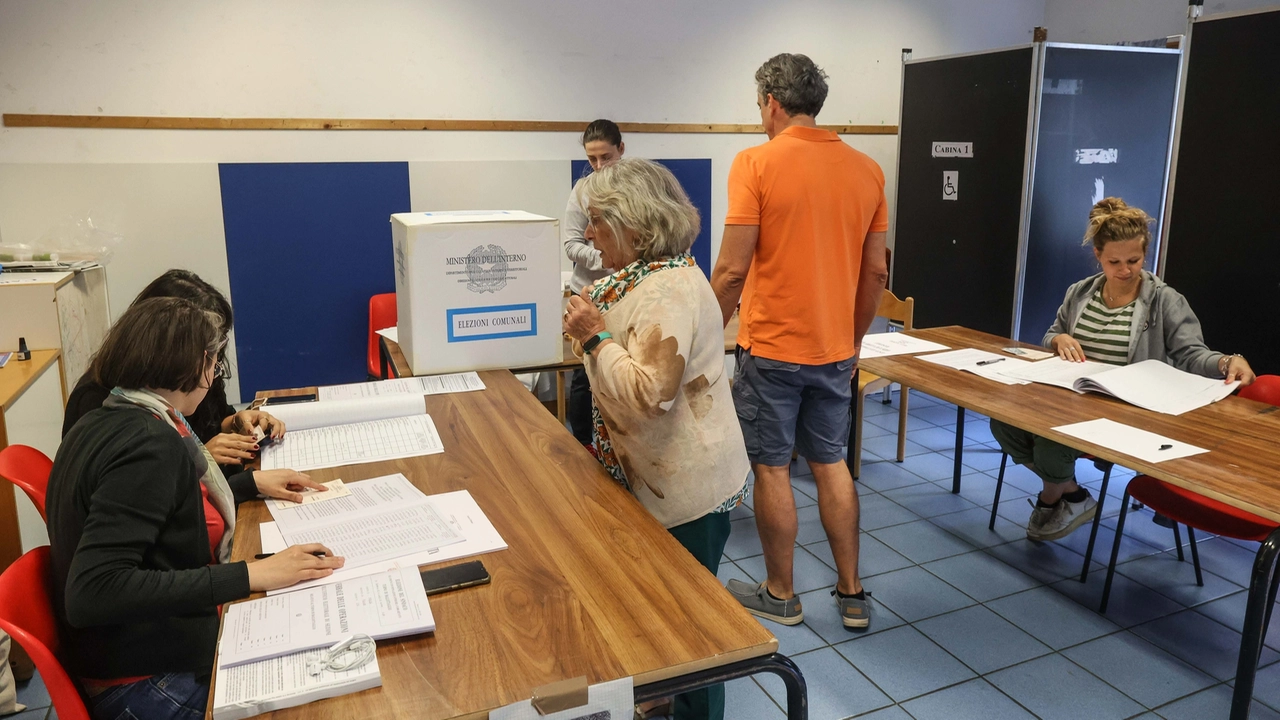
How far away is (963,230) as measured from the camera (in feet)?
15.5

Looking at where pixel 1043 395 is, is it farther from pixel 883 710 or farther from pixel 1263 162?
pixel 1263 162

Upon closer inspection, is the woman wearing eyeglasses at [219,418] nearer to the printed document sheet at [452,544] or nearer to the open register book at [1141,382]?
the printed document sheet at [452,544]

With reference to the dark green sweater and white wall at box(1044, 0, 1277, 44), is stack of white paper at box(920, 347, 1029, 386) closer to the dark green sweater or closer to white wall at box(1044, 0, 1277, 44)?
the dark green sweater

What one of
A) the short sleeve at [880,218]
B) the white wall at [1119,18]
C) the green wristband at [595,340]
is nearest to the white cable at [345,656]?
the green wristband at [595,340]

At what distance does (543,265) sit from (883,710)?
152cm

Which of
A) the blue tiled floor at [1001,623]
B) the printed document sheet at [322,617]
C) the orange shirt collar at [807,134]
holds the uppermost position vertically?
the orange shirt collar at [807,134]

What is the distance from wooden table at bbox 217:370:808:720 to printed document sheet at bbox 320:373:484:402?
0.51m

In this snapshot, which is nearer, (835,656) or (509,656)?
(509,656)

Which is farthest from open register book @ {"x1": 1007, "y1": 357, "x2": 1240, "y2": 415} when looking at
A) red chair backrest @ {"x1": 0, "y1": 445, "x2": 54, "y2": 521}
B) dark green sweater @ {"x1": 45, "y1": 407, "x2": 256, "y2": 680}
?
red chair backrest @ {"x1": 0, "y1": 445, "x2": 54, "y2": 521}

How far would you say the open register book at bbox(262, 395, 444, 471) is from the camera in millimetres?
1870

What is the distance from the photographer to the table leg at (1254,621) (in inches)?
69.6

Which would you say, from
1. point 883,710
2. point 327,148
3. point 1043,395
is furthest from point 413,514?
point 327,148

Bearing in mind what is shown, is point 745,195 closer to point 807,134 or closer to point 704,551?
point 807,134

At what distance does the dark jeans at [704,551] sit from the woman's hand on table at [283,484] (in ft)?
2.42
